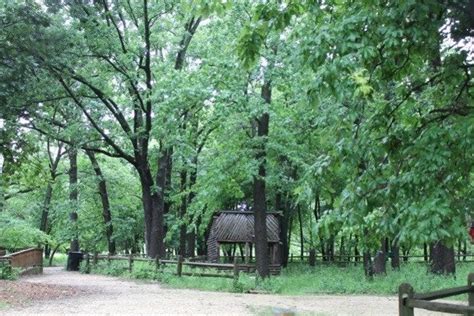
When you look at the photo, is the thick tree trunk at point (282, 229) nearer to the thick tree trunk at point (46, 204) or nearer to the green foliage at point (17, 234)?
the green foliage at point (17, 234)

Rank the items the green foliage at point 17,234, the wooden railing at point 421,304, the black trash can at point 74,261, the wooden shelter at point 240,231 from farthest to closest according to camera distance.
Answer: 1. the black trash can at point 74,261
2. the wooden shelter at point 240,231
3. the green foliage at point 17,234
4. the wooden railing at point 421,304

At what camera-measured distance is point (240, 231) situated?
29.0 m

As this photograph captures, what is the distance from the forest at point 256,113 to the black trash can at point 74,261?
2231 mm

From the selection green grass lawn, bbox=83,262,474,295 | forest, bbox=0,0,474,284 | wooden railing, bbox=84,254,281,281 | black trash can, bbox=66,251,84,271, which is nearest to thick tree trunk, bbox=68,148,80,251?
forest, bbox=0,0,474,284

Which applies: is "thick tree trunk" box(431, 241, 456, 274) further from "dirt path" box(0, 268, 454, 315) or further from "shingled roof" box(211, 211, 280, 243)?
"shingled roof" box(211, 211, 280, 243)

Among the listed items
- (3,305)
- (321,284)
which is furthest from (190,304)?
(321,284)

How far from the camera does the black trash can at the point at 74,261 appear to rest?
29.9 metres

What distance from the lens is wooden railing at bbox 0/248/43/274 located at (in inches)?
843

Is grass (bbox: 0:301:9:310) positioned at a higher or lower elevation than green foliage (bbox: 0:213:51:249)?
lower

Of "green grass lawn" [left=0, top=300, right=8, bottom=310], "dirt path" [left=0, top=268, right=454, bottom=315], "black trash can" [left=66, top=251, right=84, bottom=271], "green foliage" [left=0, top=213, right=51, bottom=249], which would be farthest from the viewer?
"black trash can" [left=66, top=251, right=84, bottom=271]

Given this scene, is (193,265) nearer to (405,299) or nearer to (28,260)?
(28,260)

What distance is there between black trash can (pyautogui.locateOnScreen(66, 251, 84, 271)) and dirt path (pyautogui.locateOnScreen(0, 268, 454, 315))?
45.7 feet

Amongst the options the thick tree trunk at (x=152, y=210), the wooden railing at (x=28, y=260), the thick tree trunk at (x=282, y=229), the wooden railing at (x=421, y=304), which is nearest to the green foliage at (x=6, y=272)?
the wooden railing at (x=28, y=260)

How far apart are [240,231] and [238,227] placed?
1.12ft
